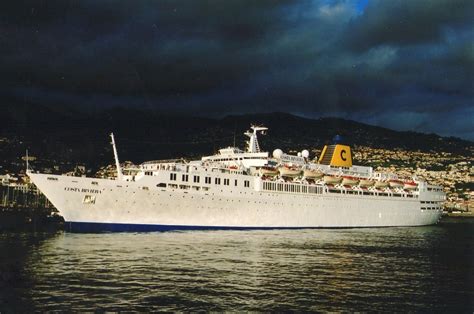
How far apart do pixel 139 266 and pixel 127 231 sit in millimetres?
17585

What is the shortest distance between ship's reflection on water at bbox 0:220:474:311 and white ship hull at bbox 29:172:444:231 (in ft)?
15.4

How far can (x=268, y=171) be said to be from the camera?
51.3 meters

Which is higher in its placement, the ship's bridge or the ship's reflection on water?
the ship's bridge

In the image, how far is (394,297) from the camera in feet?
60.8

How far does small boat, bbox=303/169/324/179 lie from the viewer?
55.7 m

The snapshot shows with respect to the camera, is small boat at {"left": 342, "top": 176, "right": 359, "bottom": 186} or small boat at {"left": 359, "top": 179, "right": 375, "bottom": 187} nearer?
small boat at {"left": 342, "top": 176, "right": 359, "bottom": 186}

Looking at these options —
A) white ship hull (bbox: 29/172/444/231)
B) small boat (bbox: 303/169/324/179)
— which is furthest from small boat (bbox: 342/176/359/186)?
small boat (bbox: 303/169/324/179)

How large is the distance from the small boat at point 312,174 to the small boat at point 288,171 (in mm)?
1352

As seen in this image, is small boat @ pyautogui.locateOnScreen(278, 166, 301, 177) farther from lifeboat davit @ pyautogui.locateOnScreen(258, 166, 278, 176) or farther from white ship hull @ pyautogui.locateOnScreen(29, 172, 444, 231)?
white ship hull @ pyautogui.locateOnScreen(29, 172, 444, 231)

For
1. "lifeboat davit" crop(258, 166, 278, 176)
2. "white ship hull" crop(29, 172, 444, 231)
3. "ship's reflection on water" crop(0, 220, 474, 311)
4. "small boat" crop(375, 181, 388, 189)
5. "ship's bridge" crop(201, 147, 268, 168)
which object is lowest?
"ship's reflection on water" crop(0, 220, 474, 311)

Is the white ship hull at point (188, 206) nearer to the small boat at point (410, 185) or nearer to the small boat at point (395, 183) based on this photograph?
the small boat at point (395, 183)

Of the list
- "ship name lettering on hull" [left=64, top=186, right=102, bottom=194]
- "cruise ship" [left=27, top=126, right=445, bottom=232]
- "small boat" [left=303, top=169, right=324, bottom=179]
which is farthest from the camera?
"small boat" [left=303, top=169, right=324, bottom=179]

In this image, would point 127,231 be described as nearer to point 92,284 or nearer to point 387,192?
point 92,284

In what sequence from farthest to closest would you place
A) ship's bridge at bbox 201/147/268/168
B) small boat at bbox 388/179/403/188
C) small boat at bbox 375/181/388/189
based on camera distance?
small boat at bbox 388/179/403/188 → small boat at bbox 375/181/388/189 → ship's bridge at bbox 201/147/268/168
